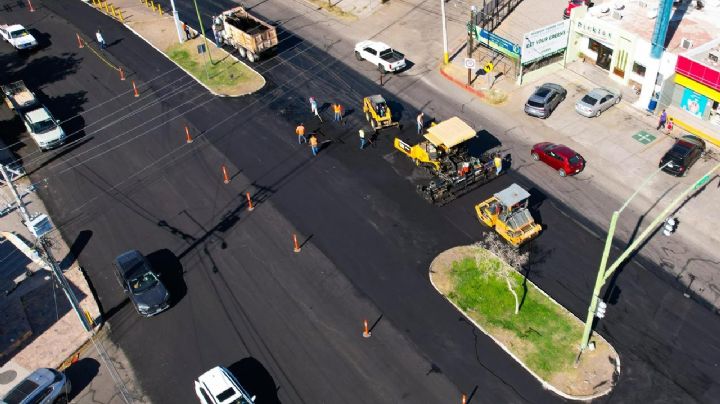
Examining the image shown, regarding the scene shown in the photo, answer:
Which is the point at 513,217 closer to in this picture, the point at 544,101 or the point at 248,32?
the point at 544,101

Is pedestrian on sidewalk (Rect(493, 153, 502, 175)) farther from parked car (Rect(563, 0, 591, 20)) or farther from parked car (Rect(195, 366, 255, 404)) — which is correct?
parked car (Rect(563, 0, 591, 20))

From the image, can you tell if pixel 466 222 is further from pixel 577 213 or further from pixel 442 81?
pixel 442 81

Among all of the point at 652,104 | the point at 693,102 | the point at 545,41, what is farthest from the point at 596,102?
the point at 545,41

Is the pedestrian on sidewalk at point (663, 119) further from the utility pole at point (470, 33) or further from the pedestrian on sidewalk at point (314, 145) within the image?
the pedestrian on sidewalk at point (314, 145)

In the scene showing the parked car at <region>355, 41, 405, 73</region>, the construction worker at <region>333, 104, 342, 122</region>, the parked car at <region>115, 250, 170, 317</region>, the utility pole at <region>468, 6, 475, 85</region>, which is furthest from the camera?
the parked car at <region>355, 41, 405, 73</region>

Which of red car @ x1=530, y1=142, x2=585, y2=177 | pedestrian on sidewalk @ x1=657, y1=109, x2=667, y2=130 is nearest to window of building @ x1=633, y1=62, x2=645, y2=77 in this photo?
pedestrian on sidewalk @ x1=657, y1=109, x2=667, y2=130

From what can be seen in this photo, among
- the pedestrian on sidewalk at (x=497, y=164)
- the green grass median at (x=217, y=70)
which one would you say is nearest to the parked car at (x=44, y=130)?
the green grass median at (x=217, y=70)
